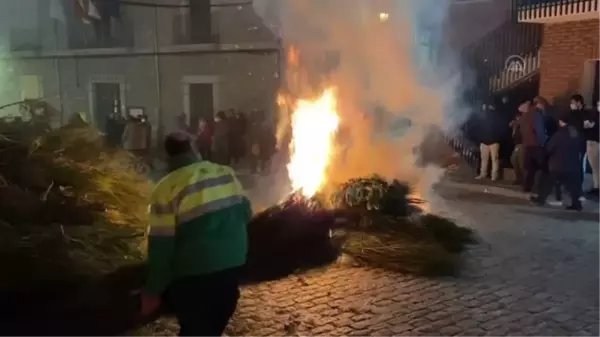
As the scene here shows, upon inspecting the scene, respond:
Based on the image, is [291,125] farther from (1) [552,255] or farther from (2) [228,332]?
(2) [228,332]

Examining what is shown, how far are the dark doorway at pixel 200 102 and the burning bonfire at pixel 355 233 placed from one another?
2055 millimetres

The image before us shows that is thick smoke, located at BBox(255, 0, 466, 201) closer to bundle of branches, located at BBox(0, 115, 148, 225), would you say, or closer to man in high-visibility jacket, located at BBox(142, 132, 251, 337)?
bundle of branches, located at BBox(0, 115, 148, 225)

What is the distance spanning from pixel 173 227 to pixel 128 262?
2.47m

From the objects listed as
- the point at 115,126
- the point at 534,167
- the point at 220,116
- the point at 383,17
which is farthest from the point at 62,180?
the point at 534,167

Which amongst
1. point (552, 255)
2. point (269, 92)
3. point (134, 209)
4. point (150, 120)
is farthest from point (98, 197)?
point (552, 255)

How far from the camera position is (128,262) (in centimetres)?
629

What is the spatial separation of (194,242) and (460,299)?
3.18 metres

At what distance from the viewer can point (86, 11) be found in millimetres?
9766

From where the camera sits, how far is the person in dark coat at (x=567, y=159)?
10383mm

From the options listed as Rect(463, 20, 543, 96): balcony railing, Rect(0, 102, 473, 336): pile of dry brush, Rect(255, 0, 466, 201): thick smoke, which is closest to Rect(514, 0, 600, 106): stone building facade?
Rect(463, 20, 543, 96): balcony railing

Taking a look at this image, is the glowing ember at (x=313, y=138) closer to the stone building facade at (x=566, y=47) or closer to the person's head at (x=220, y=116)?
the person's head at (x=220, y=116)

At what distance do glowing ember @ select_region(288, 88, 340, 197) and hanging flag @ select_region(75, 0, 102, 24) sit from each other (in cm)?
330

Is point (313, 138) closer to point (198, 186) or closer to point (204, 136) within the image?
point (204, 136)

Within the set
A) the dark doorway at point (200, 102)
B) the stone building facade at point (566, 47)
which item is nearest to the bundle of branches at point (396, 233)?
the dark doorway at point (200, 102)
